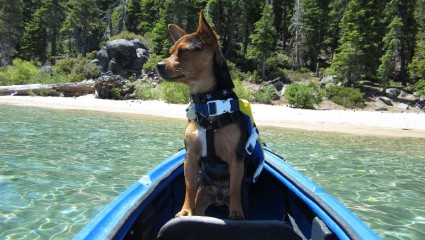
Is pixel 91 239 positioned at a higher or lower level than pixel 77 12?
lower

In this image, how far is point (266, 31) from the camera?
1575 inches

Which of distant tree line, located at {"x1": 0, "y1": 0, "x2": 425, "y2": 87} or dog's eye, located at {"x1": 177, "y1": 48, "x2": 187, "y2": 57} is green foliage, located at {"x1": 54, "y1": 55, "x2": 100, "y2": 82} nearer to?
distant tree line, located at {"x1": 0, "y1": 0, "x2": 425, "y2": 87}

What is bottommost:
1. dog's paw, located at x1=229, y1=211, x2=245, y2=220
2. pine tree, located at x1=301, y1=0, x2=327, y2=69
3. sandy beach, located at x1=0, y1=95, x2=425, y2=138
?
sandy beach, located at x1=0, y1=95, x2=425, y2=138

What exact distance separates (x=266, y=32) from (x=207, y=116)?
38570mm

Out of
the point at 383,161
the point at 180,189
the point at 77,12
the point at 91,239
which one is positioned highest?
the point at 77,12

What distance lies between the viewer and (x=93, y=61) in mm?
41000

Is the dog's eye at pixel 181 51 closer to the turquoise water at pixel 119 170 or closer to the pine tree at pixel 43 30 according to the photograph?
the turquoise water at pixel 119 170

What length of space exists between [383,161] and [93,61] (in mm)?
36793

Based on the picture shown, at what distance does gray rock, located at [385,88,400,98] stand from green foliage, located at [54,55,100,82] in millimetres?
30574

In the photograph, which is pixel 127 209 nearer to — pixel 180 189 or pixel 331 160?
pixel 180 189

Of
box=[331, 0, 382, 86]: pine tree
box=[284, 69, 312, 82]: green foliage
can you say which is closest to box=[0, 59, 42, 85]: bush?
box=[284, 69, 312, 82]: green foliage

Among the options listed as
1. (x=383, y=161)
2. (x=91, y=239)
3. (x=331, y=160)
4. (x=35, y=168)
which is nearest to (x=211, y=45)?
(x=91, y=239)

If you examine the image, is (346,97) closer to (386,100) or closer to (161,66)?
(386,100)

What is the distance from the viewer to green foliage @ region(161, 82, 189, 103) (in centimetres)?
2559
